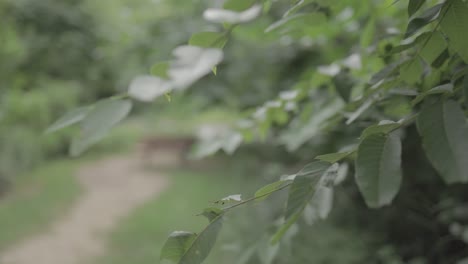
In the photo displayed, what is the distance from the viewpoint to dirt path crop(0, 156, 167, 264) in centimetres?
580

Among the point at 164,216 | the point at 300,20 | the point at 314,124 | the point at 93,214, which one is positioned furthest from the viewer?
the point at 93,214

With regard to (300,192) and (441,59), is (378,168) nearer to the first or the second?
(300,192)

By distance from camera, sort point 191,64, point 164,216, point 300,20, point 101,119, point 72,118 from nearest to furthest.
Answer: point 191,64 < point 101,119 < point 72,118 < point 300,20 < point 164,216

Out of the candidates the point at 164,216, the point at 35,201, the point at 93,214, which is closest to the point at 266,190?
the point at 164,216

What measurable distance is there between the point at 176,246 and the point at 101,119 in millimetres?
229

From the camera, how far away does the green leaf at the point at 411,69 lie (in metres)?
0.83

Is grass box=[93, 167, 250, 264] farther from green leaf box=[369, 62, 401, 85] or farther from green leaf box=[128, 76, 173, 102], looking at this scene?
green leaf box=[128, 76, 173, 102]

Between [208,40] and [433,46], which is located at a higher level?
[208,40]

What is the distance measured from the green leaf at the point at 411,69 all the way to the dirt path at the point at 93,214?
5.57 m

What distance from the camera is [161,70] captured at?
0.56 metres

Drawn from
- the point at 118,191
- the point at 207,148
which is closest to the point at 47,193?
the point at 118,191

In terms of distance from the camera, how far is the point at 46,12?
397 inches

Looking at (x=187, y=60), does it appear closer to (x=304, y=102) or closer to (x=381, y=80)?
(x=381, y=80)

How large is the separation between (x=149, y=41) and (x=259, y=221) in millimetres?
2370
